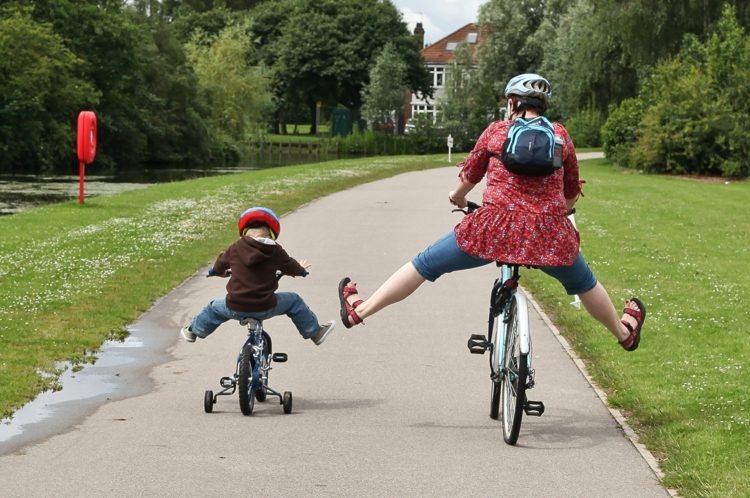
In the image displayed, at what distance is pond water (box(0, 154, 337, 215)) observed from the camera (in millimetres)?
35906

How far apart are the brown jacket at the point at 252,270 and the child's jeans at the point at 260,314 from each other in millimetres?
65

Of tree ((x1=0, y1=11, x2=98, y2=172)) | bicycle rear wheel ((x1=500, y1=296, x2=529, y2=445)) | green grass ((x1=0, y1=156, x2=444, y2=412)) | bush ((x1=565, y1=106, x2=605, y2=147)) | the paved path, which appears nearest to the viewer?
the paved path

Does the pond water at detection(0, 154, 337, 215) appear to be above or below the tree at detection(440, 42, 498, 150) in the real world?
below

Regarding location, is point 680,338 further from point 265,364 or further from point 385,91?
point 385,91

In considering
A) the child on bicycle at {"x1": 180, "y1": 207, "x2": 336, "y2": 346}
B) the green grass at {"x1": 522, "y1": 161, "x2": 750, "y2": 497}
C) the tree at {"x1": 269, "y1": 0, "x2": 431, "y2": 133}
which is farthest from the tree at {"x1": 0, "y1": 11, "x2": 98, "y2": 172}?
the child on bicycle at {"x1": 180, "y1": 207, "x2": 336, "y2": 346}

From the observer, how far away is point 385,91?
91875 mm

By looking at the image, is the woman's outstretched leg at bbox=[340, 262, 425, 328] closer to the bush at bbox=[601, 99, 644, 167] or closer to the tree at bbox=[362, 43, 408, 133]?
the bush at bbox=[601, 99, 644, 167]

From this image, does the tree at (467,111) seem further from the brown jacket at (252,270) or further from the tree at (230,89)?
the brown jacket at (252,270)

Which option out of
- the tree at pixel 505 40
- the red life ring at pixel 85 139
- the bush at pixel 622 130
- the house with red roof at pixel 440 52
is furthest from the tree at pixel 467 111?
the red life ring at pixel 85 139

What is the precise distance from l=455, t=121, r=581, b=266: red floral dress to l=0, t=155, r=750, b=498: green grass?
4.07 ft

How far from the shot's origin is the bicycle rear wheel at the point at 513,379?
648 cm

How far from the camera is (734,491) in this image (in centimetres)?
575

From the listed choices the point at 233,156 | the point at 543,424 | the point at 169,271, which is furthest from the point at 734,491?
the point at 233,156

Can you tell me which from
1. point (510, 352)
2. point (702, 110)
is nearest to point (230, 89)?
point (702, 110)
